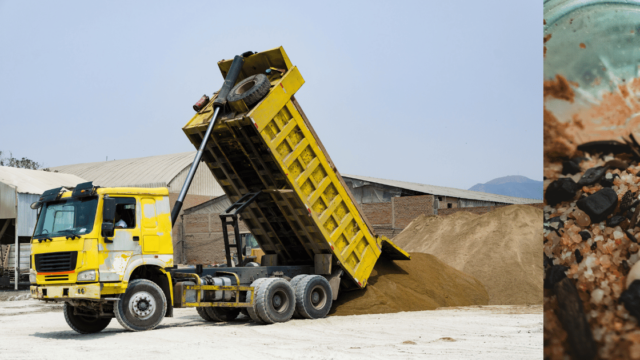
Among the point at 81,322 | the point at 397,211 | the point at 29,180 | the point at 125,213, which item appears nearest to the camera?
the point at 125,213

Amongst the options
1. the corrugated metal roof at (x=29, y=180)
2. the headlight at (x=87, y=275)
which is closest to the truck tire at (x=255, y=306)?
the headlight at (x=87, y=275)

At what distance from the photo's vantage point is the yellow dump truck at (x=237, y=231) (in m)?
11.5

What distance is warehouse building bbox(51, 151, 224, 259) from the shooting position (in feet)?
162

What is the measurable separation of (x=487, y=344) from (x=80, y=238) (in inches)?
278

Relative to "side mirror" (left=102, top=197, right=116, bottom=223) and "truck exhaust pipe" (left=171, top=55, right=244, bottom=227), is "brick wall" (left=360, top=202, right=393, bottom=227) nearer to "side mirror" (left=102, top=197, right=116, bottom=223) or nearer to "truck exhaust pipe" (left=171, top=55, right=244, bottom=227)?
"truck exhaust pipe" (left=171, top=55, right=244, bottom=227)

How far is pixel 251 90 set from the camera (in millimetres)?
12492

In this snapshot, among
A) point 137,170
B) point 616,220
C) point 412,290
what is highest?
point 137,170

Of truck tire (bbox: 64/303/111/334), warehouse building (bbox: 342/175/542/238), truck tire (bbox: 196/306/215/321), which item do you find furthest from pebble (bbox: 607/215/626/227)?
warehouse building (bbox: 342/175/542/238)

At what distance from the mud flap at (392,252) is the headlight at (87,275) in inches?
284

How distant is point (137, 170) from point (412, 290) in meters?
44.7

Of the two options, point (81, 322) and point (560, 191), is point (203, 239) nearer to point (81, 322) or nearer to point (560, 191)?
point (81, 322)

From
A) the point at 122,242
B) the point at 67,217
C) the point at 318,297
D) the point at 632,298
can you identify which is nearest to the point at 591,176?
the point at 632,298

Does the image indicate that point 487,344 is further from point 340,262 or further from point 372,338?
point 340,262

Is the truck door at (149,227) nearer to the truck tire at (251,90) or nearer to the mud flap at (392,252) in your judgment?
the truck tire at (251,90)
